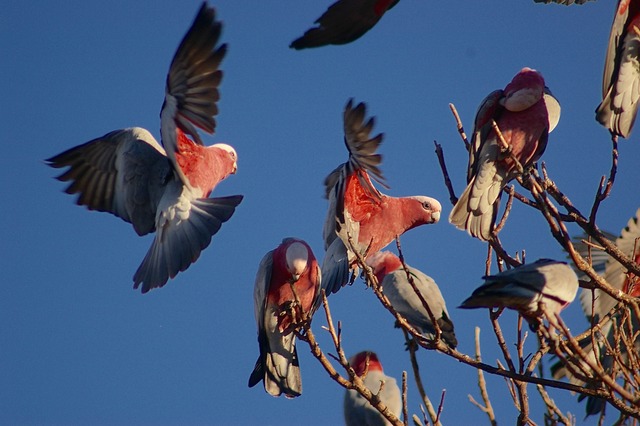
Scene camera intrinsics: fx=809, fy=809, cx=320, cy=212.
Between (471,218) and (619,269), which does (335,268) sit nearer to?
(471,218)

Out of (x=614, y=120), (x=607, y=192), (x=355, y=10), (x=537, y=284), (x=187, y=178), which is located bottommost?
(x=537, y=284)

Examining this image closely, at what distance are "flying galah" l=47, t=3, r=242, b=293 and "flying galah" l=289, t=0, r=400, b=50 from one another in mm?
1876

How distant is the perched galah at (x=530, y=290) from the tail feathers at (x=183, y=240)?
2804 millimetres

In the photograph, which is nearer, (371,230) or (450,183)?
(450,183)

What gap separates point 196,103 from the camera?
240 inches

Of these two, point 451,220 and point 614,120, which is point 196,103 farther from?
point 614,120

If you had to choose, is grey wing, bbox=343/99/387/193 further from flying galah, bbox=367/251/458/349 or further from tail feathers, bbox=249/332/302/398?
tail feathers, bbox=249/332/302/398

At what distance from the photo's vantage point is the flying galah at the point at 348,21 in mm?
3965

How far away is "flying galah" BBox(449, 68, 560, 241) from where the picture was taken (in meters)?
4.99

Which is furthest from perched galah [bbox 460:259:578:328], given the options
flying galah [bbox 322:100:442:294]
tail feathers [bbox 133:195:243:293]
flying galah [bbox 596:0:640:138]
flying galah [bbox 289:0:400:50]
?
tail feathers [bbox 133:195:243:293]

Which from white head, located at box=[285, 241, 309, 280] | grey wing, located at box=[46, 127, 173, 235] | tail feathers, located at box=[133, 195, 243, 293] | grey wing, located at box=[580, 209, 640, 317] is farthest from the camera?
grey wing, located at box=[46, 127, 173, 235]

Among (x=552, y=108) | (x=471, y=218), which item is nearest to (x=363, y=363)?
(x=471, y=218)

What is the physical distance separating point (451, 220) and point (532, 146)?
2.67ft

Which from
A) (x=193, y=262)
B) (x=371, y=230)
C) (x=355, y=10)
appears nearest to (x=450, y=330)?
(x=371, y=230)
